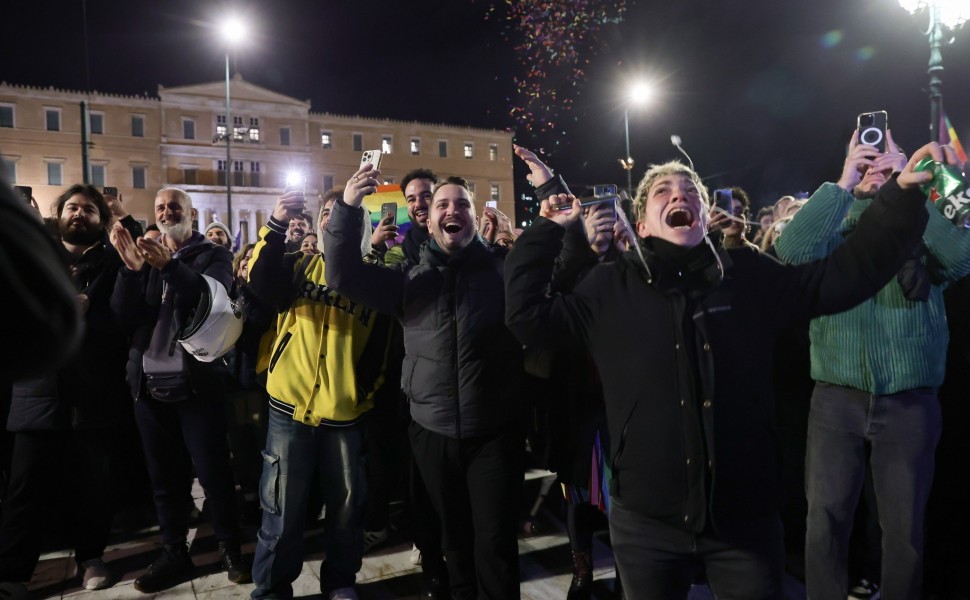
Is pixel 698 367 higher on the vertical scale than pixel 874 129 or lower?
lower

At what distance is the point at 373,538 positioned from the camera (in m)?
4.63

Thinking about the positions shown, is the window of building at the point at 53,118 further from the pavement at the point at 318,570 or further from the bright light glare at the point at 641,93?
the pavement at the point at 318,570

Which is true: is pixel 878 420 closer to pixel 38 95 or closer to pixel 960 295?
pixel 960 295

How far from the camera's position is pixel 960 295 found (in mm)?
3781

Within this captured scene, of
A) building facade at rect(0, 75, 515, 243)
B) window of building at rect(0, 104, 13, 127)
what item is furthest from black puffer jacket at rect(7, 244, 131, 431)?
window of building at rect(0, 104, 13, 127)

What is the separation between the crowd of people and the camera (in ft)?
7.16

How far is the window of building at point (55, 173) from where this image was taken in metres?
45.5

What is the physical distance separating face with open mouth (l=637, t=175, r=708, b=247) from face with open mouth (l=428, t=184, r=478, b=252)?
121cm

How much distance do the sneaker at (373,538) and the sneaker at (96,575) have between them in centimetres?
162

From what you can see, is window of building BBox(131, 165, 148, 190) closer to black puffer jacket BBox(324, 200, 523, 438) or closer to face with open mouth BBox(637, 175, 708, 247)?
black puffer jacket BBox(324, 200, 523, 438)

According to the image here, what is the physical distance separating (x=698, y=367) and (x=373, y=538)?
129 inches

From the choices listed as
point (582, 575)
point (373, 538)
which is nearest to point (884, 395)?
point (582, 575)

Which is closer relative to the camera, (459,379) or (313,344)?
(459,379)

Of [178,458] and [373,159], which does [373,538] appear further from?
[373,159]
